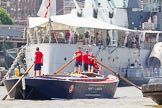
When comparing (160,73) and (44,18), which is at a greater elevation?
(44,18)

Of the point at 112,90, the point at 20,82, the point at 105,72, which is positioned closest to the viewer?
the point at 20,82

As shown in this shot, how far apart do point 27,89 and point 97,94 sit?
342 centimetres

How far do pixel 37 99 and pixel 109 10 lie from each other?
31435 mm

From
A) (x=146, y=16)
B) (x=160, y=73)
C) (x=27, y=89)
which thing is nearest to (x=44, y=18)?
(x=160, y=73)

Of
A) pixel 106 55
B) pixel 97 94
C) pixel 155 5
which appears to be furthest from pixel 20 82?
pixel 155 5

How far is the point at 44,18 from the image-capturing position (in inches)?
2140

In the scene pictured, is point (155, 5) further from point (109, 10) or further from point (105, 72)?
point (105, 72)

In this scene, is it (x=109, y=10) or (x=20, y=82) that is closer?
(x=20, y=82)

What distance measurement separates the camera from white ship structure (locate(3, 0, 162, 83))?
2158 inches

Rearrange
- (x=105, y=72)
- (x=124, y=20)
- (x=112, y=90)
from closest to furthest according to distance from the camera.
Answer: (x=112, y=90) → (x=105, y=72) → (x=124, y=20)

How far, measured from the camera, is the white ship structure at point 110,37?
54812mm

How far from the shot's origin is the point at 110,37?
59.0 m

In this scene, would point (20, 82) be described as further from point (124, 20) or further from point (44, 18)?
point (124, 20)

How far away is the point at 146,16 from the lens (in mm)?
67062
